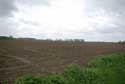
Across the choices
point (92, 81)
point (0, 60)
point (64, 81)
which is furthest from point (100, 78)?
point (0, 60)

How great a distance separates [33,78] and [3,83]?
4.53ft

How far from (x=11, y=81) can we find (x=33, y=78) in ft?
3.94

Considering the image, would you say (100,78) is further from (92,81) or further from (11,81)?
(11,81)

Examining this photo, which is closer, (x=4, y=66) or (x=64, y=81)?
(x=64, y=81)

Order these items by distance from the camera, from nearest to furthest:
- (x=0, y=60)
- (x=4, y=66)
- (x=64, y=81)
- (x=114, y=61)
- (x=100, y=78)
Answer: (x=64, y=81) → (x=100, y=78) → (x=4, y=66) → (x=0, y=60) → (x=114, y=61)

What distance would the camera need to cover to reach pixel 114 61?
58.5ft

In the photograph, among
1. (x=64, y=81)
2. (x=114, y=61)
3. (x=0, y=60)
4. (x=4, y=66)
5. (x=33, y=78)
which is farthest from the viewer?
(x=114, y=61)

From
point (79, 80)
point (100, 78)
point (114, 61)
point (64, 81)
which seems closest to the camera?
point (64, 81)

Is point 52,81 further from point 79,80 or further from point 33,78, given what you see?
point 79,80

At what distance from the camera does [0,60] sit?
A: 1374cm

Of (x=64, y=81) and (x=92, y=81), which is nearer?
(x=64, y=81)

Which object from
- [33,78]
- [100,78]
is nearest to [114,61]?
[100,78]

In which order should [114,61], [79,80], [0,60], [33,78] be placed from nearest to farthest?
[33,78]
[79,80]
[0,60]
[114,61]

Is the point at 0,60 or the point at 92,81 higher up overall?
the point at 0,60
